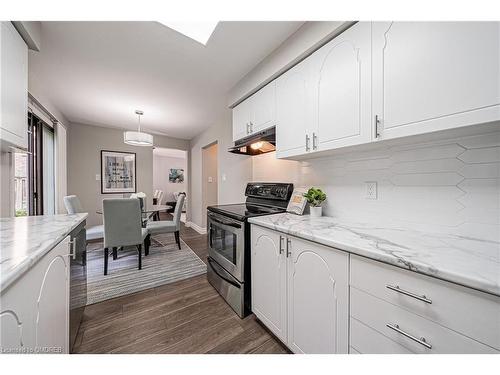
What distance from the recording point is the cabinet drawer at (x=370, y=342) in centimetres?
74

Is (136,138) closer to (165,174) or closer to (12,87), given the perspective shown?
(12,87)

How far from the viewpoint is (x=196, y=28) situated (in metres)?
1.48

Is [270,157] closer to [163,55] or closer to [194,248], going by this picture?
[163,55]

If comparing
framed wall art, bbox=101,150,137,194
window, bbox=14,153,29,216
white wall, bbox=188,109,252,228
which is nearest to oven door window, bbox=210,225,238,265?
white wall, bbox=188,109,252,228

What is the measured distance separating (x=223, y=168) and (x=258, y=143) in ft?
4.35

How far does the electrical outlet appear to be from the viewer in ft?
4.31

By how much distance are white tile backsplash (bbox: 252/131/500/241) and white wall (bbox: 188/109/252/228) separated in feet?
4.92

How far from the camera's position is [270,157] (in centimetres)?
234

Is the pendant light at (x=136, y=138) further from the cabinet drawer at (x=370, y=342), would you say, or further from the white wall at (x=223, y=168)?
the cabinet drawer at (x=370, y=342)

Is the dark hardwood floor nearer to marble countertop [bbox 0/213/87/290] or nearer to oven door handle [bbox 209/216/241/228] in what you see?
oven door handle [bbox 209/216/241/228]

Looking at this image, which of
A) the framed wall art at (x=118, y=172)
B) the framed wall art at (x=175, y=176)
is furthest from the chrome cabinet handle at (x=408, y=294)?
the framed wall art at (x=175, y=176)
